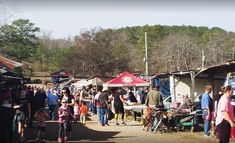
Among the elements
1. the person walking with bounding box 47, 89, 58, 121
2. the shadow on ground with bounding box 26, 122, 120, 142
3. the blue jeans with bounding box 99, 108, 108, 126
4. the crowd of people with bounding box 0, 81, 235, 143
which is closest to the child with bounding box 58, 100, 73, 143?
the crowd of people with bounding box 0, 81, 235, 143

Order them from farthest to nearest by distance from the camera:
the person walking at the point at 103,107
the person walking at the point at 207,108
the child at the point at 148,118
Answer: the person walking at the point at 103,107, the child at the point at 148,118, the person walking at the point at 207,108

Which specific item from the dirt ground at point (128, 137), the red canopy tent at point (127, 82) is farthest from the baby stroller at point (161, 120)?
the red canopy tent at point (127, 82)

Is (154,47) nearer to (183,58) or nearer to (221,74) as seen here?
(183,58)

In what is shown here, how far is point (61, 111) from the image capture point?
1577 cm

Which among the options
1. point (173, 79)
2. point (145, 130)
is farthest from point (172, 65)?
point (145, 130)

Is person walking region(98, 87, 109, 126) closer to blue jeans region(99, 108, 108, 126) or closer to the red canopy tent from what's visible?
blue jeans region(99, 108, 108, 126)

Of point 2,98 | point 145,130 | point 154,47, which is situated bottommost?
point 145,130

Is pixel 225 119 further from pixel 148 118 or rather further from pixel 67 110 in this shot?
pixel 148 118

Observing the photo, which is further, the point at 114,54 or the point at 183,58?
the point at 114,54

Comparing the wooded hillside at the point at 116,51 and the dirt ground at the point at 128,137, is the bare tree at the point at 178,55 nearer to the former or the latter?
the wooded hillside at the point at 116,51

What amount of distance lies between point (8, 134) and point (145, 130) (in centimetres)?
752

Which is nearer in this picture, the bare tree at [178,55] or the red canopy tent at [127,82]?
the red canopy tent at [127,82]

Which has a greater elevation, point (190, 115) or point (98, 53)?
point (98, 53)

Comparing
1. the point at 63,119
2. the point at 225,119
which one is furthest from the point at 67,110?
the point at 225,119
